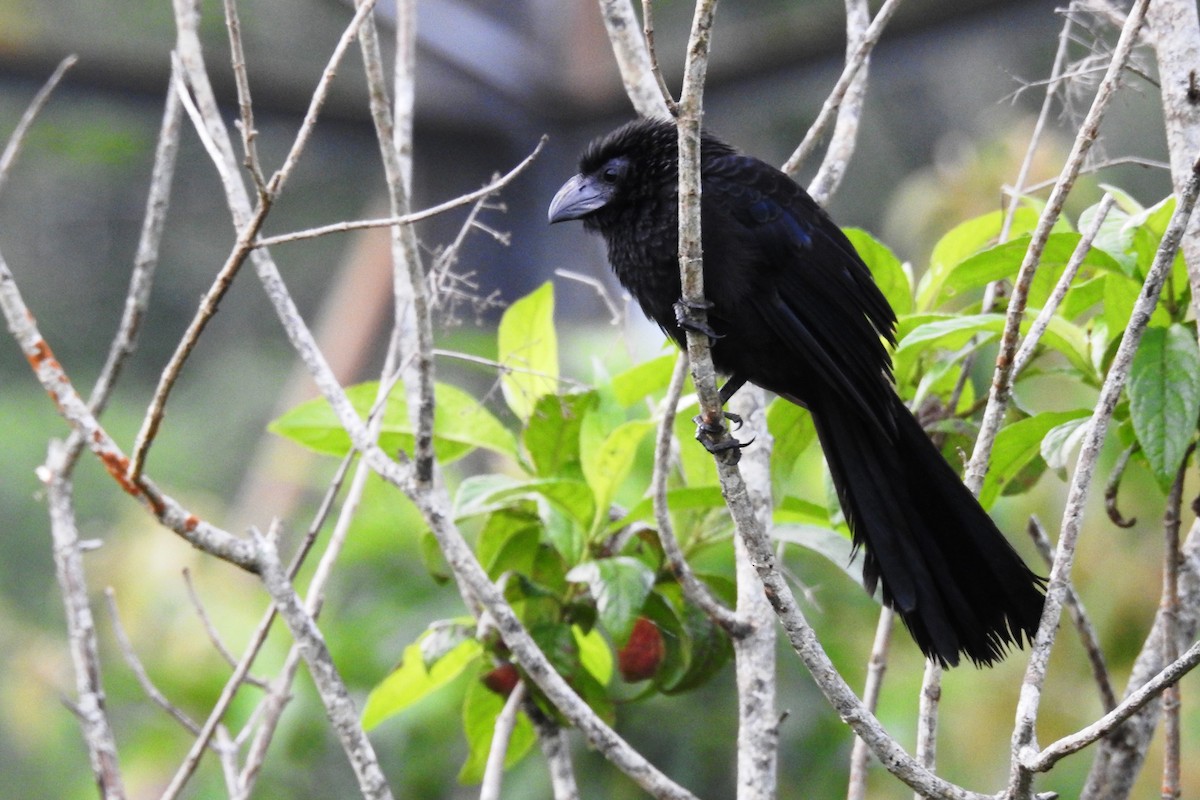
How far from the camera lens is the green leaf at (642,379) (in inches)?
76.9

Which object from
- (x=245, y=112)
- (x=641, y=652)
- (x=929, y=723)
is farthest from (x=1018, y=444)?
(x=245, y=112)

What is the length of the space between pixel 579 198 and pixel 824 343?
0.54 metres

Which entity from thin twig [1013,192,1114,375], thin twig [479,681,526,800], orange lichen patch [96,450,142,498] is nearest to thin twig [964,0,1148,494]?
thin twig [1013,192,1114,375]

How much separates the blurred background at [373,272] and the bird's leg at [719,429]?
0.54m

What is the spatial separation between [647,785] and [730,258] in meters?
0.79

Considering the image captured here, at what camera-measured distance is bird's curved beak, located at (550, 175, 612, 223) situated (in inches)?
82.6

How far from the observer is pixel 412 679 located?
197cm

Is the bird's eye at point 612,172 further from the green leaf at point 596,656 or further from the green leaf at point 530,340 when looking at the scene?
the green leaf at point 596,656

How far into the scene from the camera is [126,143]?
12.4ft

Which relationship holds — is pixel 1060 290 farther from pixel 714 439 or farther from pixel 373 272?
pixel 373 272

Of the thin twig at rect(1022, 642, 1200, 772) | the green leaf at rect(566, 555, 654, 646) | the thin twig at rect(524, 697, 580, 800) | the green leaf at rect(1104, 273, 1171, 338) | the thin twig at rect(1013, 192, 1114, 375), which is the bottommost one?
the thin twig at rect(1022, 642, 1200, 772)

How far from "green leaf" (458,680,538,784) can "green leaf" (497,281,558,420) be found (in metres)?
0.46

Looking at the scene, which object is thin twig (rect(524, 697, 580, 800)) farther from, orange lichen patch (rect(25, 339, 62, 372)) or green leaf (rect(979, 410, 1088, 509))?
orange lichen patch (rect(25, 339, 62, 372))

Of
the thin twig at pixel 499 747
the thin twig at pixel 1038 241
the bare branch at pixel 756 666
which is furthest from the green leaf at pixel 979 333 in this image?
the thin twig at pixel 499 747
